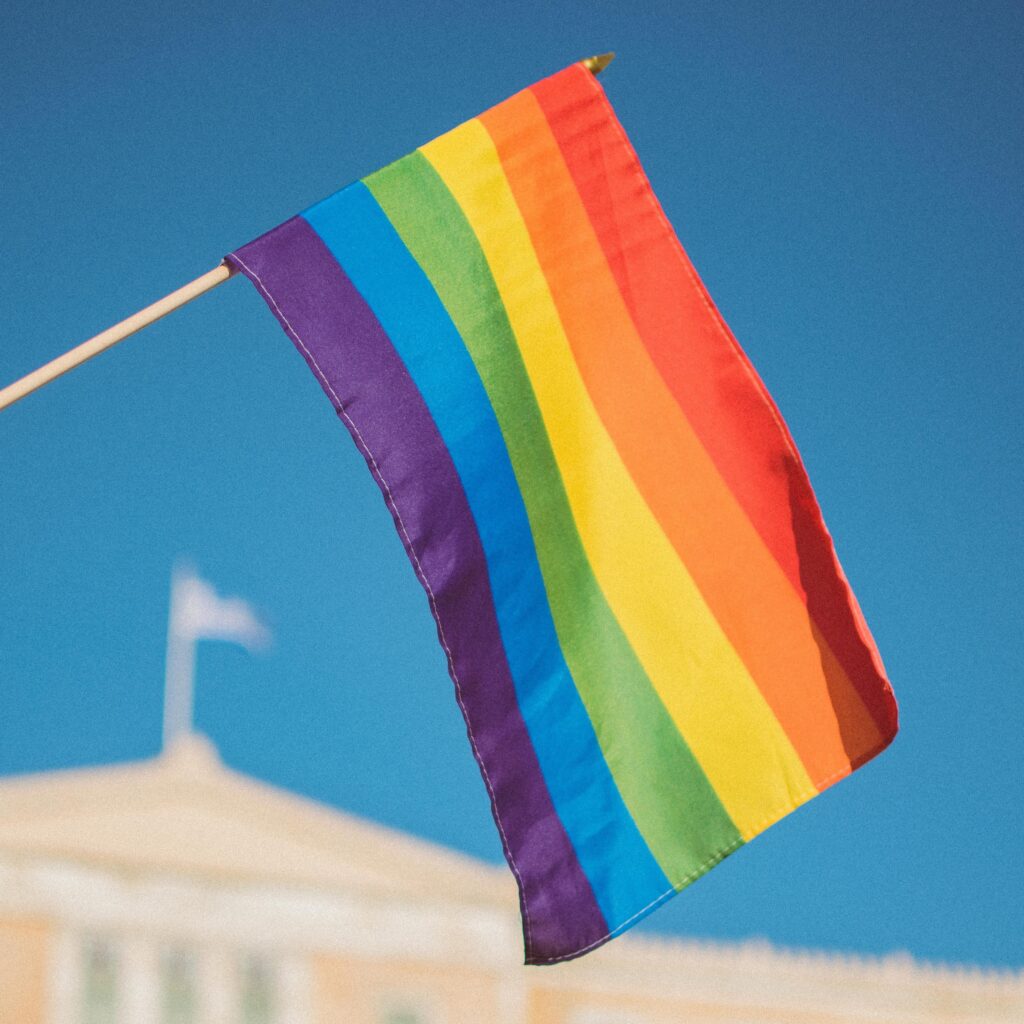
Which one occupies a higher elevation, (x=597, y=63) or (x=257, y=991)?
(x=597, y=63)

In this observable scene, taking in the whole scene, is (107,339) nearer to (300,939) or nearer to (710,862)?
(710,862)

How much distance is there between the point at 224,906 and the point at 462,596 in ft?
65.5

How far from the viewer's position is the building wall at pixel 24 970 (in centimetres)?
2202

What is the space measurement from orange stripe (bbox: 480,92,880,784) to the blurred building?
61.6ft

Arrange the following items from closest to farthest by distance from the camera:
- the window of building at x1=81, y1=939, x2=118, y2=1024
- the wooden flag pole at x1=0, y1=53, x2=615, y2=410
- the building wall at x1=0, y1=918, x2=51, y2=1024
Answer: the wooden flag pole at x1=0, y1=53, x2=615, y2=410
the building wall at x1=0, y1=918, x2=51, y2=1024
the window of building at x1=81, y1=939, x2=118, y2=1024

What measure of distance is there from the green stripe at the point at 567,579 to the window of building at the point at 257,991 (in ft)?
64.2

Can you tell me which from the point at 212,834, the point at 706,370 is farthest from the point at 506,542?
the point at 212,834

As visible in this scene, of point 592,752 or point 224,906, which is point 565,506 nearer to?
point 592,752

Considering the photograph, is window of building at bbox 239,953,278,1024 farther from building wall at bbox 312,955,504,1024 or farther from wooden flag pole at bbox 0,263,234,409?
wooden flag pole at bbox 0,263,234,409

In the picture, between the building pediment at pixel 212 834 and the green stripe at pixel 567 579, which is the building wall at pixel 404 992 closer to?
the building pediment at pixel 212 834

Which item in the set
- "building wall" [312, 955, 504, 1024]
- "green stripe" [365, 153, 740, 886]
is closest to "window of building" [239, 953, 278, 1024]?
"building wall" [312, 955, 504, 1024]

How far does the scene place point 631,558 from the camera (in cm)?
549

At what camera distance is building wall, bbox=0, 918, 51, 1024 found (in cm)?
2202

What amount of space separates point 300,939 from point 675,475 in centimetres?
2018
